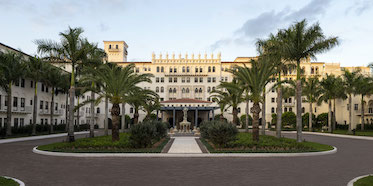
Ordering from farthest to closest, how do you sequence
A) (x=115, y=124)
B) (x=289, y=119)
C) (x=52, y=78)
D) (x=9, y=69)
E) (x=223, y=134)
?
(x=289, y=119)
(x=52, y=78)
(x=9, y=69)
(x=115, y=124)
(x=223, y=134)

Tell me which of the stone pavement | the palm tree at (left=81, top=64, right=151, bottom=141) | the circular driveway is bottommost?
the stone pavement

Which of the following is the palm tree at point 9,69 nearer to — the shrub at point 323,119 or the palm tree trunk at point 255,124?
the palm tree trunk at point 255,124

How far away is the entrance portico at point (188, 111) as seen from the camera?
6538 cm

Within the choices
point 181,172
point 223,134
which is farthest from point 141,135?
point 181,172

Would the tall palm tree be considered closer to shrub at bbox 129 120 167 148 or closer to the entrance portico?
the entrance portico

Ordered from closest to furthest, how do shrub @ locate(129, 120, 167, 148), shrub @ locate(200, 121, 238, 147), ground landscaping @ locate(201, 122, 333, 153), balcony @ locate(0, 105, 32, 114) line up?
ground landscaping @ locate(201, 122, 333, 153) < shrub @ locate(129, 120, 167, 148) < shrub @ locate(200, 121, 238, 147) < balcony @ locate(0, 105, 32, 114)

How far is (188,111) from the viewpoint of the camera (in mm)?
77375

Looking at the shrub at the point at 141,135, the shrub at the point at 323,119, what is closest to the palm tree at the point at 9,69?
the shrub at the point at 141,135

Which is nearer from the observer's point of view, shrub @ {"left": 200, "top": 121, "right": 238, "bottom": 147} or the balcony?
shrub @ {"left": 200, "top": 121, "right": 238, "bottom": 147}

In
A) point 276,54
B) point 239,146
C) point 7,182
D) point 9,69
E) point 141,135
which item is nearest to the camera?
point 7,182

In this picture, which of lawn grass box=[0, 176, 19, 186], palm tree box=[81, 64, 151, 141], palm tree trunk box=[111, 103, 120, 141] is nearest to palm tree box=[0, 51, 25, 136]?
palm tree box=[81, 64, 151, 141]

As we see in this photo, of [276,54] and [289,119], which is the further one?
[289,119]

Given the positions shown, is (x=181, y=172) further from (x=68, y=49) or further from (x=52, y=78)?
(x=52, y=78)

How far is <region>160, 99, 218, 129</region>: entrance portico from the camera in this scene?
65381 millimetres
